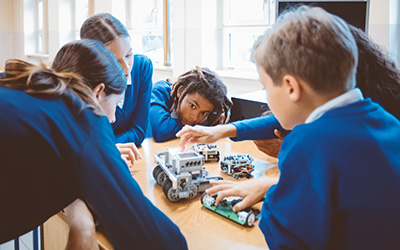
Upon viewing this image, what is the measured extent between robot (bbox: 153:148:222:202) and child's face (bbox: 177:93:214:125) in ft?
2.36

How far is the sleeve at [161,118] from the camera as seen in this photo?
1925mm

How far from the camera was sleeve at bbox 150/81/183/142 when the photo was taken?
1925 mm

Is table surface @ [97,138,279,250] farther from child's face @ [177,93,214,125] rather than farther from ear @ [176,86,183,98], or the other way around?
ear @ [176,86,183,98]

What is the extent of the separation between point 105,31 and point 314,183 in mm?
1174

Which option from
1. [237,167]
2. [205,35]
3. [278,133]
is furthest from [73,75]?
[205,35]

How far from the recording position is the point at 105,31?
1591mm

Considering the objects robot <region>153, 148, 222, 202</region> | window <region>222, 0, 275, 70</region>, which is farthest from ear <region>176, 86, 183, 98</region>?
window <region>222, 0, 275, 70</region>

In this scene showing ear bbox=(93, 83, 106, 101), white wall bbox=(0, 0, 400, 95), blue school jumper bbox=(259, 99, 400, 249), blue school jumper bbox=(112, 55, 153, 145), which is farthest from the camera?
white wall bbox=(0, 0, 400, 95)

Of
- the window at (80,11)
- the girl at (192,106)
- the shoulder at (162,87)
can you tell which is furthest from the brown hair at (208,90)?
the window at (80,11)

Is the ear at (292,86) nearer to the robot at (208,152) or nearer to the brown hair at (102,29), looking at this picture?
the robot at (208,152)

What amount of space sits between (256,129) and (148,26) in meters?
3.63

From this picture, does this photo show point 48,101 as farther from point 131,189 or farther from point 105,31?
point 105,31

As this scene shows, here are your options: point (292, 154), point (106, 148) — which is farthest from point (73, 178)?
point (292, 154)

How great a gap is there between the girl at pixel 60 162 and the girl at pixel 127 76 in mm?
748
